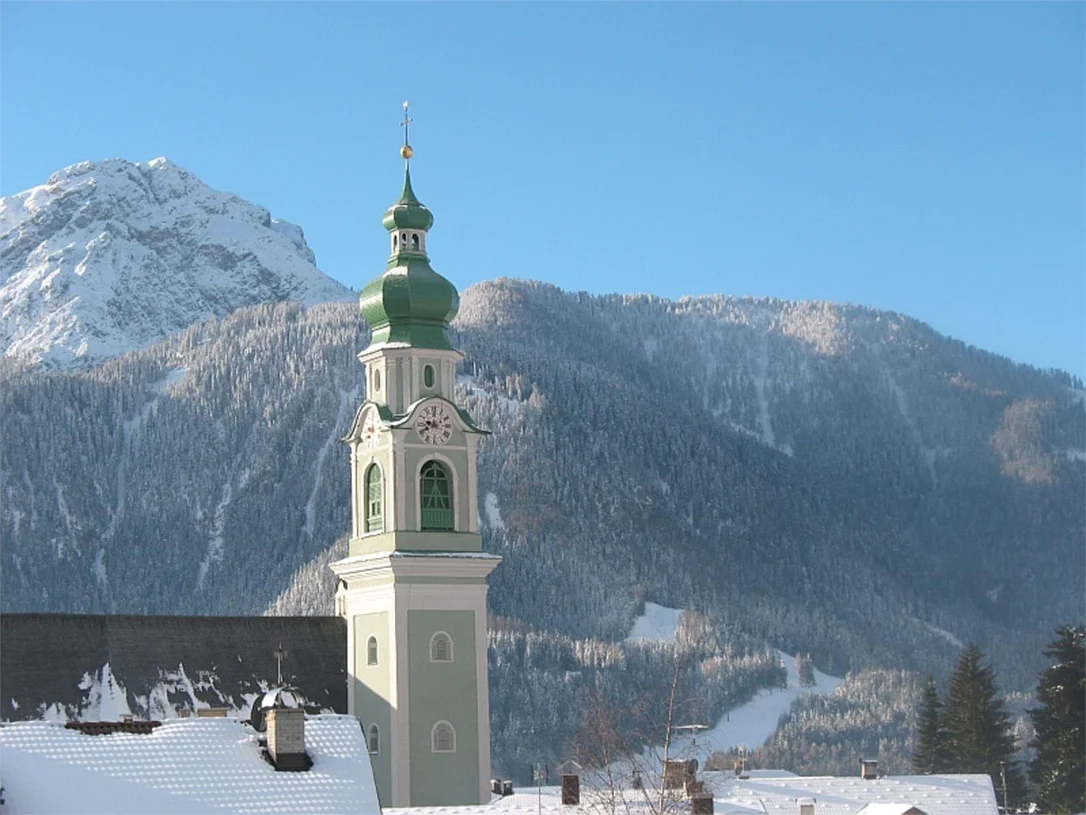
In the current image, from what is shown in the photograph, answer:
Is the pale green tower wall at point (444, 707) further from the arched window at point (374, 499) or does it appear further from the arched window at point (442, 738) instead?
the arched window at point (374, 499)

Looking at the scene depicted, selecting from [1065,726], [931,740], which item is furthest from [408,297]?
[931,740]

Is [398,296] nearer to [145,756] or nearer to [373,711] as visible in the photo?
[373,711]

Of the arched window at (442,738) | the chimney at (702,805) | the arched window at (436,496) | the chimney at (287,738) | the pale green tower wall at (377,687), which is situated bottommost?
the chimney at (702,805)

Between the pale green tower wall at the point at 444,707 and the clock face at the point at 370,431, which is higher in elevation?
the clock face at the point at 370,431

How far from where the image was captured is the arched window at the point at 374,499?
71.9 meters

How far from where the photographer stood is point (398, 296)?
238 ft

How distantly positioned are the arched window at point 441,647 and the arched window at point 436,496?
325 centimetres

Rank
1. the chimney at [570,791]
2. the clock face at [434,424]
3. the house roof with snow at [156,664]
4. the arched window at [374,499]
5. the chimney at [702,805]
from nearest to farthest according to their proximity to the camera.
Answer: the chimney at [702,805], the chimney at [570,791], the house roof with snow at [156,664], the clock face at [434,424], the arched window at [374,499]

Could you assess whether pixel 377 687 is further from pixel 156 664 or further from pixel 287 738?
pixel 287 738

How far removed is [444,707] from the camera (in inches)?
2751

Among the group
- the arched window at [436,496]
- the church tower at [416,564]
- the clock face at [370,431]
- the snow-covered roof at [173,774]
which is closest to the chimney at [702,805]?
the snow-covered roof at [173,774]

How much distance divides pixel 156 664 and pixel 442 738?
8.39 metres

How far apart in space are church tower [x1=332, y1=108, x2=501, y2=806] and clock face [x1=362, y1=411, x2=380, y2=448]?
0.04m

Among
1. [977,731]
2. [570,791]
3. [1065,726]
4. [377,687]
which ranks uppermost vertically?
[377,687]
